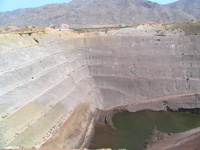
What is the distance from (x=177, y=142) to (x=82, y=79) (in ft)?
59.0

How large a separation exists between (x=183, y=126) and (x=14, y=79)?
23.6 metres

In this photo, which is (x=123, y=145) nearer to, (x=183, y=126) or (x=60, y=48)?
(x=183, y=126)

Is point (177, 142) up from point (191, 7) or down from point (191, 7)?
down

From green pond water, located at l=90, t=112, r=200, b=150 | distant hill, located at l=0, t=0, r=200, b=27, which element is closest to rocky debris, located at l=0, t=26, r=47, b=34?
green pond water, located at l=90, t=112, r=200, b=150

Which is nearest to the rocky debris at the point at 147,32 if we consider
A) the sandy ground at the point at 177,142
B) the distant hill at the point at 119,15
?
the sandy ground at the point at 177,142

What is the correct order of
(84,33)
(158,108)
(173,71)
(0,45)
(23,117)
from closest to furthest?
(23,117) < (0,45) < (158,108) < (173,71) < (84,33)

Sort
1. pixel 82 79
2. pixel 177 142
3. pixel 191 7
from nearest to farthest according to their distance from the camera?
1. pixel 177 142
2. pixel 82 79
3. pixel 191 7

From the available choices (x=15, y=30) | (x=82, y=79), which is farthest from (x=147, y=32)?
(x=15, y=30)

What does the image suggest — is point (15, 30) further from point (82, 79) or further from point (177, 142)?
point (177, 142)

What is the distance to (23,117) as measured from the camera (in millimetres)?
19703

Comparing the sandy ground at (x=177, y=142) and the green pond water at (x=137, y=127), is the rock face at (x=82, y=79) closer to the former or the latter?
the green pond water at (x=137, y=127)

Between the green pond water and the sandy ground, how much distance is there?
1.80 m

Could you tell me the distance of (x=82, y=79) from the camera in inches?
1239

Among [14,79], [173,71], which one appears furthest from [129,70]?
[14,79]
